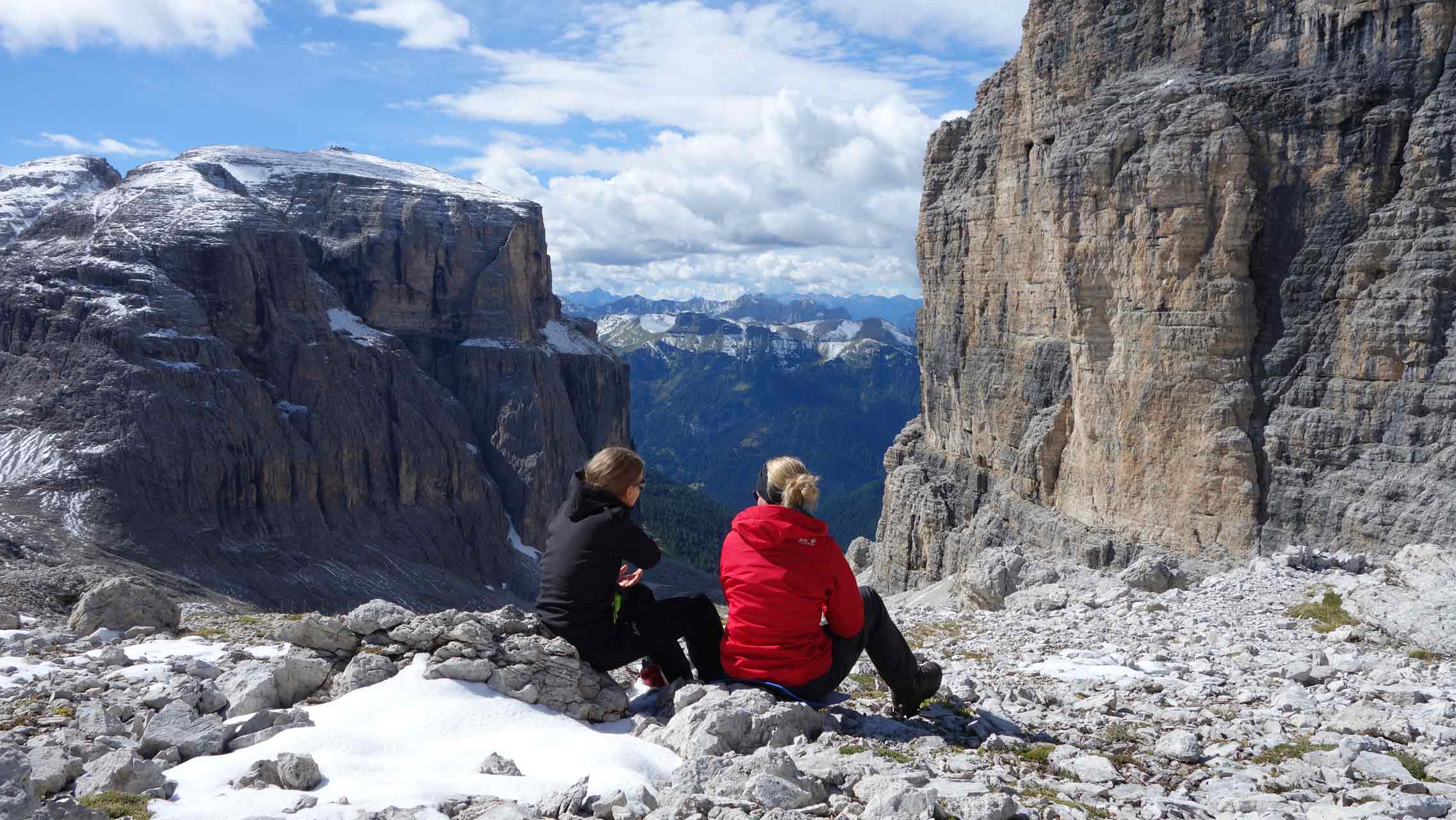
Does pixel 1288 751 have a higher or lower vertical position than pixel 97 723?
lower

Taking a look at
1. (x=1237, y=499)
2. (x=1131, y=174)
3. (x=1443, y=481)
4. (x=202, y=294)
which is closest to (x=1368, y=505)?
(x=1443, y=481)

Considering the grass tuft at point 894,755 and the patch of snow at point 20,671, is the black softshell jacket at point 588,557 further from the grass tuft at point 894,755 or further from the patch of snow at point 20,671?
the patch of snow at point 20,671

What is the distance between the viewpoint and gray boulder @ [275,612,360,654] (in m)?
9.62

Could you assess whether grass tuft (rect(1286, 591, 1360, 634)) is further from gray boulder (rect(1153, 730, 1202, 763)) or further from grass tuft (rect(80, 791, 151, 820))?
grass tuft (rect(80, 791, 151, 820))

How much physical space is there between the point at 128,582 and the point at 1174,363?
35483 millimetres

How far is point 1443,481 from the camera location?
29484mm

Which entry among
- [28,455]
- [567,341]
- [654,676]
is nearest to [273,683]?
[654,676]

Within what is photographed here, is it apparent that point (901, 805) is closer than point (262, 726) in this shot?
Yes

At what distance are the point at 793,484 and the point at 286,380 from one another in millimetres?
104113

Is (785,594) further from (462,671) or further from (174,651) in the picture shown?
(174,651)

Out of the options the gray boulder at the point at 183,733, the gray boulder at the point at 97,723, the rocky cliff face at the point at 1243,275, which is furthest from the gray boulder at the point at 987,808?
the rocky cliff face at the point at 1243,275

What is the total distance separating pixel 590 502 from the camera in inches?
360

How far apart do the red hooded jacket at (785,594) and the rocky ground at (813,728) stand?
0.50 m

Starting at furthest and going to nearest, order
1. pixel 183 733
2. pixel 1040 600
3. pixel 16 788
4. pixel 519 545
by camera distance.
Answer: pixel 519 545, pixel 1040 600, pixel 183 733, pixel 16 788
